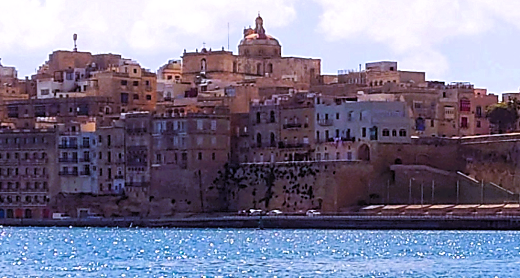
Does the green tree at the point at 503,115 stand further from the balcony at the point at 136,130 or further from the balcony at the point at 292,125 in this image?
the balcony at the point at 136,130

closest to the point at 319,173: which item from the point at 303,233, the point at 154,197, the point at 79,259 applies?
the point at 303,233

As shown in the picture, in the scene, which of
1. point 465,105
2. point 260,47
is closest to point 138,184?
point 465,105

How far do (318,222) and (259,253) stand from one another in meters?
15.9

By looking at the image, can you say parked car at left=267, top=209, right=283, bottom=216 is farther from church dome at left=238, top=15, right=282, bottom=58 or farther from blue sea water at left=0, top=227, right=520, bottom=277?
church dome at left=238, top=15, right=282, bottom=58

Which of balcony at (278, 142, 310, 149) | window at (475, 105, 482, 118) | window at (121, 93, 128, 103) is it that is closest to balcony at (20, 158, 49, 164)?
window at (121, 93, 128, 103)

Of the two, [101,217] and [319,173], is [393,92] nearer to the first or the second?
[319,173]

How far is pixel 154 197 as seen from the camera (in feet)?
287

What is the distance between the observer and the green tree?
303 feet

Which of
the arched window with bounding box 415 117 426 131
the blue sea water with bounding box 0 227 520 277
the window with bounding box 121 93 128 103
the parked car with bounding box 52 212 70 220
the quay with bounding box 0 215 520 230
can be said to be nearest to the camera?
the blue sea water with bounding box 0 227 520 277

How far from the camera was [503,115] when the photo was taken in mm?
92312

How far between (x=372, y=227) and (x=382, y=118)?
7078 mm

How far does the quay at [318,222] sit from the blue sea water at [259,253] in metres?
0.43

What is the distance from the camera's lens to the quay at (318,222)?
75562 mm

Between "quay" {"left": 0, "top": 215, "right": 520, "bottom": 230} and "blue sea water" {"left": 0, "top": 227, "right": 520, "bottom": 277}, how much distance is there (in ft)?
1.41
